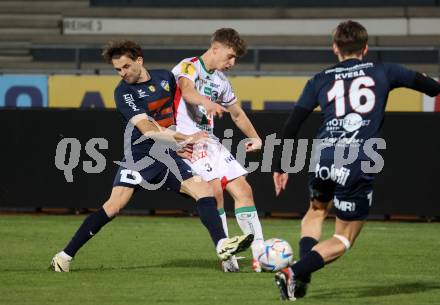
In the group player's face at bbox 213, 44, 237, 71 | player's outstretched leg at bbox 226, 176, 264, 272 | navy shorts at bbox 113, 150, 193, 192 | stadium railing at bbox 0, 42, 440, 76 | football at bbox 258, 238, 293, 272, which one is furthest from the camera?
stadium railing at bbox 0, 42, 440, 76

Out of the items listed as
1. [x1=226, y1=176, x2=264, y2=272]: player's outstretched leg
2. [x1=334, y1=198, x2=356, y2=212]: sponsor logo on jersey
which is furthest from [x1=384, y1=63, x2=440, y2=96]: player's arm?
[x1=226, y1=176, x2=264, y2=272]: player's outstretched leg

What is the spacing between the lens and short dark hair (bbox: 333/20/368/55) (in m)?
8.11

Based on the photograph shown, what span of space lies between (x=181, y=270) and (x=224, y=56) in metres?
1.95

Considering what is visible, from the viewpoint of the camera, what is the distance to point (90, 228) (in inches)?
404

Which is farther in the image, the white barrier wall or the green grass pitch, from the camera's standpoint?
the white barrier wall

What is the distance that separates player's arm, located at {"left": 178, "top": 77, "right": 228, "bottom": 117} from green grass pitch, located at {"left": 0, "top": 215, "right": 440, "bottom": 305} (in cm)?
142

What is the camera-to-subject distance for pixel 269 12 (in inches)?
955

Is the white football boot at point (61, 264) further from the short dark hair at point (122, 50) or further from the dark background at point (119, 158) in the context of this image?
the dark background at point (119, 158)

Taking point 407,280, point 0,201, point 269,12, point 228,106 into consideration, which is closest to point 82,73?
point 0,201

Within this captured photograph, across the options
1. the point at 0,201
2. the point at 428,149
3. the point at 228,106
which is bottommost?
the point at 0,201

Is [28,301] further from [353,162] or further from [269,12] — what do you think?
[269,12]

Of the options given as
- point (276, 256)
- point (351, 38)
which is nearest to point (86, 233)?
point (276, 256)

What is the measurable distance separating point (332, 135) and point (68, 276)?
2.91 meters

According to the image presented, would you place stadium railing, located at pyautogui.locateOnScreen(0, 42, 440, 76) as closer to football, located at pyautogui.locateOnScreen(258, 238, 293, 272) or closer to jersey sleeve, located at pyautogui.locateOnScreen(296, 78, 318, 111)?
football, located at pyautogui.locateOnScreen(258, 238, 293, 272)
